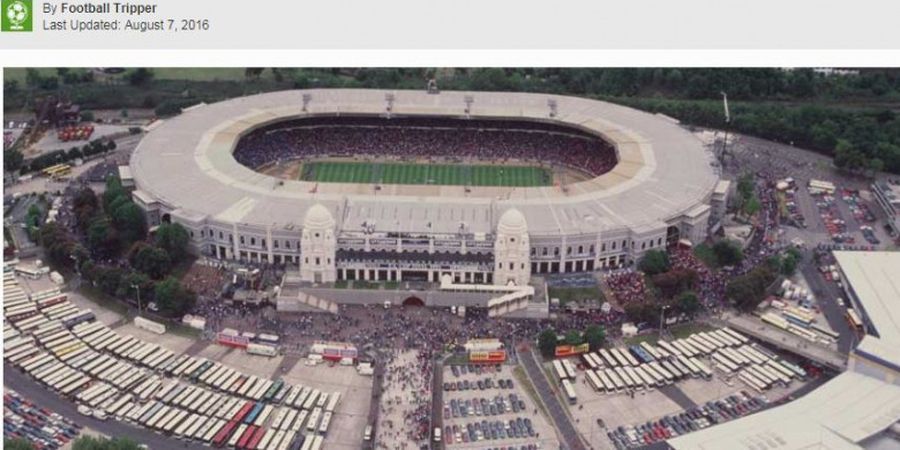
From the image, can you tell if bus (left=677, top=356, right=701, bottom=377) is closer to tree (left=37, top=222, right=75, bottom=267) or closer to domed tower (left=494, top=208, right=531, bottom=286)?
domed tower (left=494, top=208, right=531, bottom=286)

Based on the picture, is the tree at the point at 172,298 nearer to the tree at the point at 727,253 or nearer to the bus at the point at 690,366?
the bus at the point at 690,366

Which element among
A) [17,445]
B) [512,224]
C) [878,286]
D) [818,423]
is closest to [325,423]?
[17,445]

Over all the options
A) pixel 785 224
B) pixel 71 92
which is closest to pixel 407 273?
pixel 785 224

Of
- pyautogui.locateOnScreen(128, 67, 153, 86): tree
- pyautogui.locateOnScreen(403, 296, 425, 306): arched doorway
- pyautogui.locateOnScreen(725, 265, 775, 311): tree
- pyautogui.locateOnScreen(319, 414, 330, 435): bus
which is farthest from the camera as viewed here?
pyautogui.locateOnScreen(128, 67, 153, 86): tree

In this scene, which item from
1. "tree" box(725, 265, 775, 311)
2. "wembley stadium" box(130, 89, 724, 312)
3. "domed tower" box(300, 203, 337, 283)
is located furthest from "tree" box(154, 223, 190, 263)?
"tree" box(725, 265, 775, 311)

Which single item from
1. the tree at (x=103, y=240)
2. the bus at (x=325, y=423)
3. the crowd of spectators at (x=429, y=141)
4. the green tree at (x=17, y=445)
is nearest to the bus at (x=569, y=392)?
the bus at (x=325, y=423)

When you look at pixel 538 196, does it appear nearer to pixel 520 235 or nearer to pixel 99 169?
pixel 520 235
